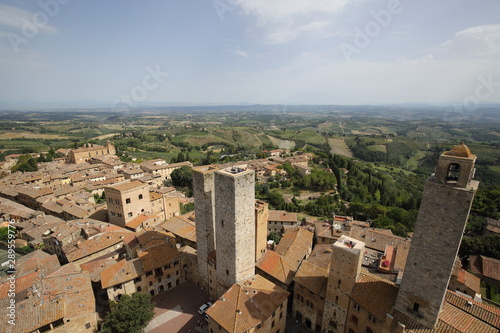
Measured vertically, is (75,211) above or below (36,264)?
below

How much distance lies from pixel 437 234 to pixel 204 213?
2023 cm

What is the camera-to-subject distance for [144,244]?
29.2 metres

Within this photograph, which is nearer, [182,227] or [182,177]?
[182,227]

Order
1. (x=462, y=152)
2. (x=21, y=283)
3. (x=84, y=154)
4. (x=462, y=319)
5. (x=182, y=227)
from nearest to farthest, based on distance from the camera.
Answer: (x=462, y=152) → (x=462, y=319) → (x=21, y=283) → (x=182, y=227) → (x=84, y=154)

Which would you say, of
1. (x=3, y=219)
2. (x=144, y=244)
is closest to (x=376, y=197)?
(x=144, y=244)

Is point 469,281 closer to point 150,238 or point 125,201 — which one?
point 150,238

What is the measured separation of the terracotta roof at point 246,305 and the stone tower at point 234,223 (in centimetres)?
173

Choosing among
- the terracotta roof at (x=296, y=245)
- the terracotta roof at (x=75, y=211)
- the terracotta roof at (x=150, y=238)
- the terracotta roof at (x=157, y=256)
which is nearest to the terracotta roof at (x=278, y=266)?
the terracotta roof at (x=296, y=245)

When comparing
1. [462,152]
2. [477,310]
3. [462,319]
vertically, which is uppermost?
Result: [462,152]

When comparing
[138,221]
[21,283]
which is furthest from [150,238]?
[21,283]

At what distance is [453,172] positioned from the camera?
53.1 feet

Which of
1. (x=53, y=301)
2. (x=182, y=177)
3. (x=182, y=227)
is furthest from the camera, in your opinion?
(x=182, y=177)

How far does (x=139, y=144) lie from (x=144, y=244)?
124 meters

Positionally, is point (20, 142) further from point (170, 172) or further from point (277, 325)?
point (277, 325)
